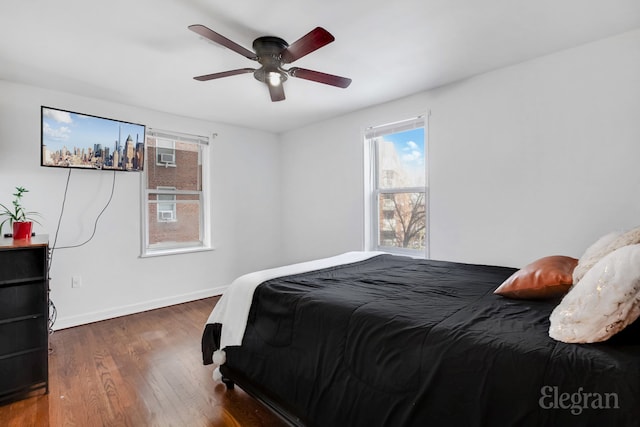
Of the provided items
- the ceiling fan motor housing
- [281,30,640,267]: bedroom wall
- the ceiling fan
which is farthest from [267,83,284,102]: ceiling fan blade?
[281,30,640,267]: bedroom wall

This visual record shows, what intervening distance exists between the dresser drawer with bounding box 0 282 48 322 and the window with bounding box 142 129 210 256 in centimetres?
167

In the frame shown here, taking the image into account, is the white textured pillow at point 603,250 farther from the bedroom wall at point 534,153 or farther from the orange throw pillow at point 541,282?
the bedroom wall at point 534,153

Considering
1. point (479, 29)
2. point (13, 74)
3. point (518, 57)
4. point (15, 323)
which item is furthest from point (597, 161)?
point (13, 74)

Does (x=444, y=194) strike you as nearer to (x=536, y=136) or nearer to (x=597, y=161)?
(x=536, y=136)

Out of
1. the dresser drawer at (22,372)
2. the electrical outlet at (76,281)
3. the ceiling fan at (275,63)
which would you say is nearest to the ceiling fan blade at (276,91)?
the ceiling fan at (275,63)

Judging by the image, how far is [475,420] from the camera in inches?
41.6

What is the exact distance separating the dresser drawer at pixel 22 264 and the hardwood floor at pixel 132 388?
0.77m

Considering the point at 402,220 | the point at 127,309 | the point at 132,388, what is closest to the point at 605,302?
the point at 132,388

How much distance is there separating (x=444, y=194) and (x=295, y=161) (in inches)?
92.9

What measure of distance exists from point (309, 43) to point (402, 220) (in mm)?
2328

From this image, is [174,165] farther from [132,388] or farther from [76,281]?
[132,388]

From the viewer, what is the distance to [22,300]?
2.04 metres

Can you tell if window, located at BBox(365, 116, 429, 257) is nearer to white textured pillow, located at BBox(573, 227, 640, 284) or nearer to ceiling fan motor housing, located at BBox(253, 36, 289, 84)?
ceiling fan motor housing, located at BBox(253, 36, 289, 84)

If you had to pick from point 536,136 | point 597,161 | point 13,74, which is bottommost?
point 597,161
